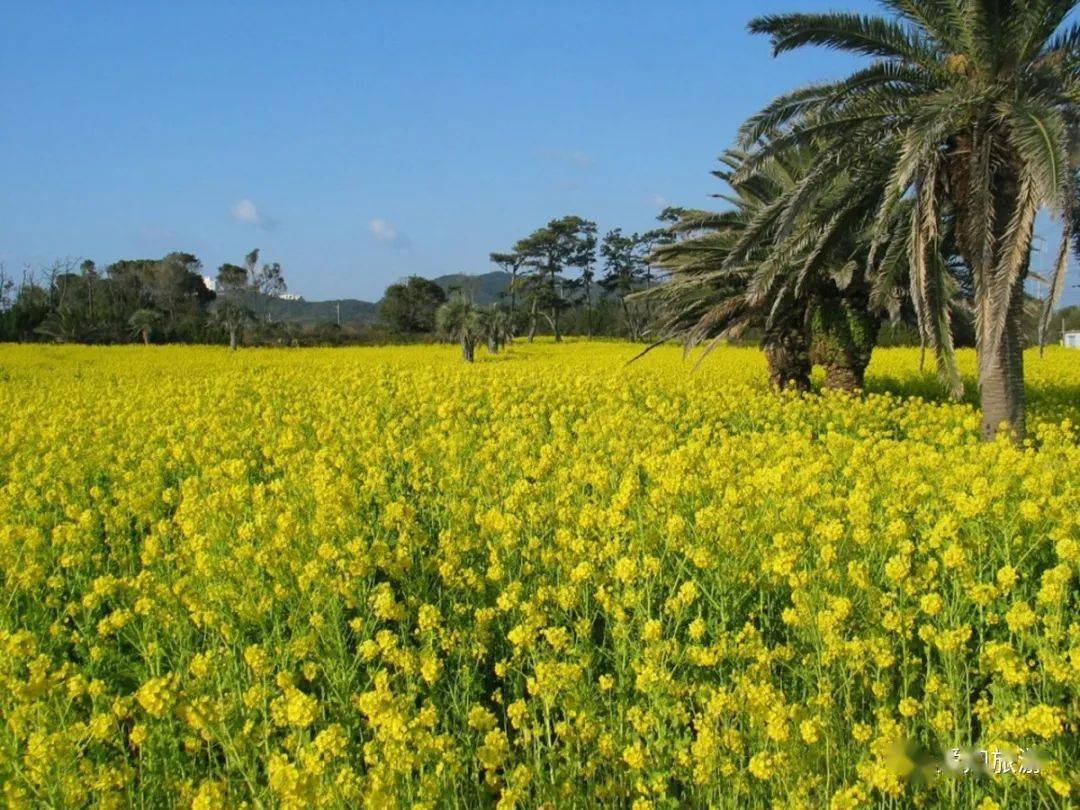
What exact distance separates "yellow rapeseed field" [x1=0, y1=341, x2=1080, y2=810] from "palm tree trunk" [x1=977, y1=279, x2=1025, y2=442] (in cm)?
135

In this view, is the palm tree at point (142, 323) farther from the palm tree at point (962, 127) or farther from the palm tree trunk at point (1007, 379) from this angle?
the palm tree trunk at point (1007, 379)

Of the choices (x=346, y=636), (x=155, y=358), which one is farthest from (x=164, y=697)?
(x=155, y=358)

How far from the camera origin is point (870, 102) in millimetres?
10258

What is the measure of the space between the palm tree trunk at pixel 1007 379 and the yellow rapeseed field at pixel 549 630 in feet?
4.43

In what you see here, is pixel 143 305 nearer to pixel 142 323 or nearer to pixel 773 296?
pixel 142 323

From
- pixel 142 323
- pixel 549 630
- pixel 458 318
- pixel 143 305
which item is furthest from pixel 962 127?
pixel 143 305

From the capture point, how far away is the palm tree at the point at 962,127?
29.2 ft

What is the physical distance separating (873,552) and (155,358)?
29282mm

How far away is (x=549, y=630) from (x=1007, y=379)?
8615 millimetres

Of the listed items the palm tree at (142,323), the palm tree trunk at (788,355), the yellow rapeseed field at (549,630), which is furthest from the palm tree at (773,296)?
the palm tree at (142,323)

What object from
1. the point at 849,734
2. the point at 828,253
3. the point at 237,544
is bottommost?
the point at 849,734

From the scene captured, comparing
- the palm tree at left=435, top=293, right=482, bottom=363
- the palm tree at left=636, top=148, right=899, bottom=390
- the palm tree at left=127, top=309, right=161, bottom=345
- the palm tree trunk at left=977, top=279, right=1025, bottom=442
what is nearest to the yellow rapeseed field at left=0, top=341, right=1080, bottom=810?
the palm tree trunk at left=977, top=279, right=1025, bottom=442

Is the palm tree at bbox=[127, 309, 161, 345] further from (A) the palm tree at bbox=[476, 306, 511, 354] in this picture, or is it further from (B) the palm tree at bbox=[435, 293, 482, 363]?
(A) the palm tree at bbox=[476, 306, 511, 354]

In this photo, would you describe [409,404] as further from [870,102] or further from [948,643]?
[948,643]
